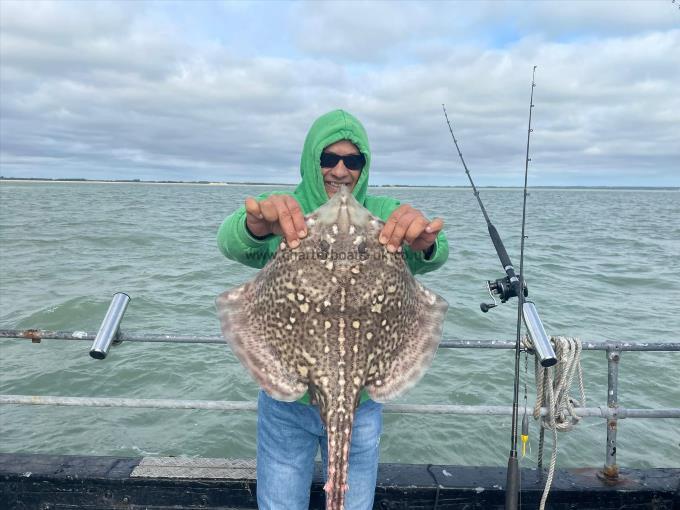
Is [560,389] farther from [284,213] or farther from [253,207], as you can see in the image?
[253,207]

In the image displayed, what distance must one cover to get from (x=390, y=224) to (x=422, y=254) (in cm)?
48

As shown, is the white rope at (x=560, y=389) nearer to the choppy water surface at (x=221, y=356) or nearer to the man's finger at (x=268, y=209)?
the man's finger at (x=268, y=209)

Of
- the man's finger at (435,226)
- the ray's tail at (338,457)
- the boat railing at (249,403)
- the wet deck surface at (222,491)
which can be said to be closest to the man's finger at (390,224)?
the man's finger at (435,226)

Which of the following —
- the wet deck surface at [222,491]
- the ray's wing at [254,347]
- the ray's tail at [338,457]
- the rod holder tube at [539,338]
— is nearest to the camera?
the ray's tail at [338,457]

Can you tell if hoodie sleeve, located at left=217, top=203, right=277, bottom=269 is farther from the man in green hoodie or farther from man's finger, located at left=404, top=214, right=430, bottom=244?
man's finger, located at left=404, top=214, right=430, bottom=244

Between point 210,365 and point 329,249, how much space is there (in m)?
9.02

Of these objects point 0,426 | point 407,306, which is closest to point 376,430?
point 407,306

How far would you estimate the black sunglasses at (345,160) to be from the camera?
3010 millimetres

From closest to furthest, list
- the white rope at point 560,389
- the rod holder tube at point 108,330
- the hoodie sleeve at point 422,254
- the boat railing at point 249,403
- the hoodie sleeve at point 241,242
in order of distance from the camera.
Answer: the hoodie sleeve at point 241,242, the hoodie sleeve at point 422,254, the rod holder tube at point 108,330, the boat railing at point 249,403, the white rope at point 560,389

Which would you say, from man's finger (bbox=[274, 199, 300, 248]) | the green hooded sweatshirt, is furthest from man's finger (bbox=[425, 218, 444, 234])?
man's finger (bbox=[274, 199, 300, 248])

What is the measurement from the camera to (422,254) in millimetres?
2822

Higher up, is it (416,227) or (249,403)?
(416,227)

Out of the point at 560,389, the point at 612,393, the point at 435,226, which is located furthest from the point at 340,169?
the point at 612,393

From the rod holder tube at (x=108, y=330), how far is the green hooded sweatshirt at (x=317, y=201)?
108cm
